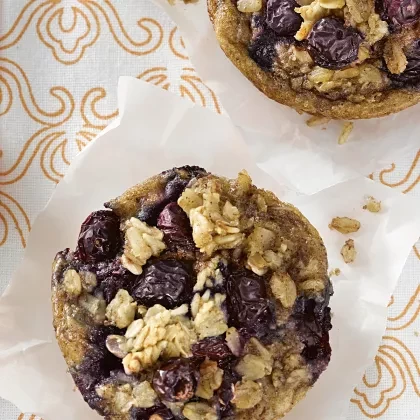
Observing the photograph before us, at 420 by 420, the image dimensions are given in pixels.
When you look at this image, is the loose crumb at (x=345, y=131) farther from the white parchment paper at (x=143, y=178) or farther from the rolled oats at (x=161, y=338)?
the rolled oats at (x=161, y=338)

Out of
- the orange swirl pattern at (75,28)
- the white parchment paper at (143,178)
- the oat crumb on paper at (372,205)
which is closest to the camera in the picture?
the white parchment paper at (143,178)

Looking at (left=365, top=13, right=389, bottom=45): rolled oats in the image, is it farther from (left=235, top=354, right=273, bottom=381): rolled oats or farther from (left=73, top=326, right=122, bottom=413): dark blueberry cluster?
(left=73, top=326, right=122, bottom=413): dark blueberry cluster

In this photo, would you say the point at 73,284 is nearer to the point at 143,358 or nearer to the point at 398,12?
the point at 143,358

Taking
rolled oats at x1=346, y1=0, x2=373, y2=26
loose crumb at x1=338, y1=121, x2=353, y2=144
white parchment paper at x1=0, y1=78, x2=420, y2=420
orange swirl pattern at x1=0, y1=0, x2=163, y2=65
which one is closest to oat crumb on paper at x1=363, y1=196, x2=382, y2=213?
white parchment paper at x1=0, y1=78, x2=420, y2=420

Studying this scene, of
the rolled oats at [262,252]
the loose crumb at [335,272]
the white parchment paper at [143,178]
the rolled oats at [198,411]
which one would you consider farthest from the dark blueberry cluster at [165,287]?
the loose crumb at [335,272]

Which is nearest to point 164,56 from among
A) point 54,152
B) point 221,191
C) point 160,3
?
point 160,3
